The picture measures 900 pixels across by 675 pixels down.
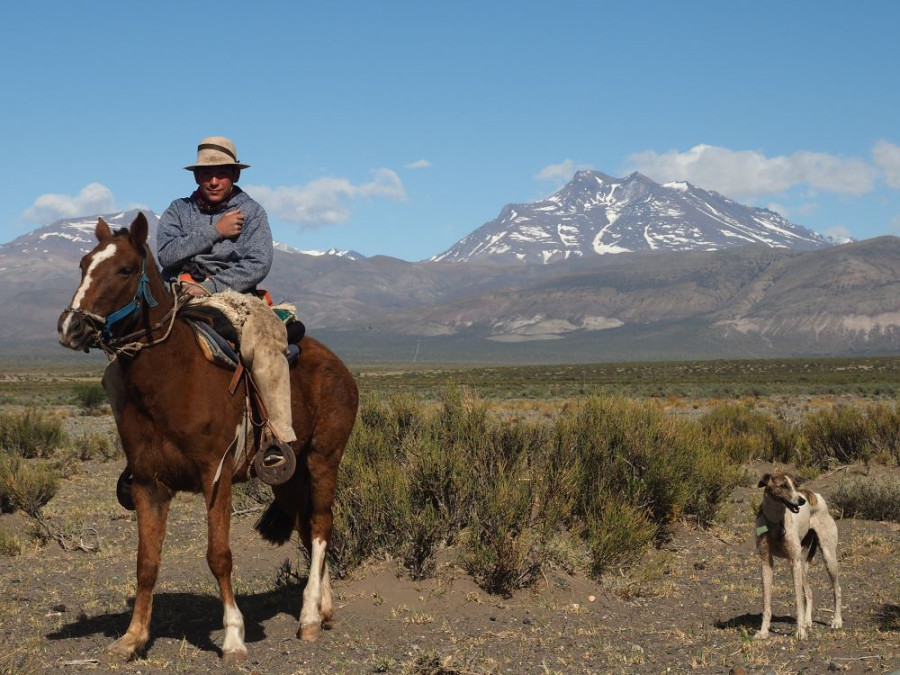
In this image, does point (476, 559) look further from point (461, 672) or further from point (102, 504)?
point (102, 504)

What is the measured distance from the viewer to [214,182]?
7312mm

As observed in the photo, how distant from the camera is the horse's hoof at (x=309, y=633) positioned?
714 cm

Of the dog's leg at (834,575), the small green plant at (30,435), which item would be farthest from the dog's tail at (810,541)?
the small green plant at (30,435)

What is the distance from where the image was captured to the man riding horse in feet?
22.4

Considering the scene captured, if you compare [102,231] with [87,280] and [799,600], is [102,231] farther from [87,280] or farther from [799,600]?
[799,600]

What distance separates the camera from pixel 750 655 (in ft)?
21.7

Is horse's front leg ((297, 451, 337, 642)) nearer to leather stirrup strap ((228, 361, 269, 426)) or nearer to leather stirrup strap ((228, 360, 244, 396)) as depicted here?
leather stirrup strap ((228, 361, 269, 426))

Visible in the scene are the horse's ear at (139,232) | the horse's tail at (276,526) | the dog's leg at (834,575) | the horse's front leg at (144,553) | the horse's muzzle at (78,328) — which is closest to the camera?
the horse's muzzle at (78,328)

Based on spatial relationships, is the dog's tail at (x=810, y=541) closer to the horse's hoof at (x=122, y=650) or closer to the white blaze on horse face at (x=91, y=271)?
the horse's hoof at (x=122, y=650)

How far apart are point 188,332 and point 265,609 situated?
271 cm

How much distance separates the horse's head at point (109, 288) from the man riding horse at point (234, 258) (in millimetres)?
539

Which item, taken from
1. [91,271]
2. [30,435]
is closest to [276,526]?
[91,271]

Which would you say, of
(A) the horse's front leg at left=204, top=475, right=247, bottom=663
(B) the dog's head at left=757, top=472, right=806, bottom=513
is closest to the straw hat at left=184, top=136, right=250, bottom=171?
(A) the horse's front leg at left=204, top=475, right=247, bottom=663

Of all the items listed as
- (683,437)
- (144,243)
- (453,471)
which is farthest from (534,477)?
(144,243)
